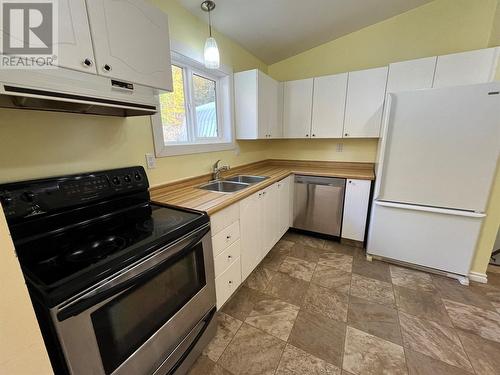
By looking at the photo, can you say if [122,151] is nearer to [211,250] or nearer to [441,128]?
[211,250]

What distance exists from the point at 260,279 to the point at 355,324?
83cm

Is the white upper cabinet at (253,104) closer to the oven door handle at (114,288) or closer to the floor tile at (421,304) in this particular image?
the oven door handle at (114,288)

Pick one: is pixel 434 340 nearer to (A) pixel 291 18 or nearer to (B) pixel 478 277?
(B) pixel 478 277

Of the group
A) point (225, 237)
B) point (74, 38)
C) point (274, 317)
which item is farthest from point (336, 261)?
point (74, 38)

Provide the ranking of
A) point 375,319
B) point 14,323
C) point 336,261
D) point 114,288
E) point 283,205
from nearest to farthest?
point 14,323 → point 114,288 → point 375,319 → point 336,261 → point 283,205

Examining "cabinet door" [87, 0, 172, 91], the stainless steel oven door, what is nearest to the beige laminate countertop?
the stainless steel oven door

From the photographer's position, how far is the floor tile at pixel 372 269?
2.02 meters

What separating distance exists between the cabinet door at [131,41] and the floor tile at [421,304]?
2312 millimetres

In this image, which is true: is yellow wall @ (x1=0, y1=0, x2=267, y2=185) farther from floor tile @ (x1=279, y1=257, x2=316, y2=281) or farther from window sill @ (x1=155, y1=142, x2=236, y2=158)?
floor tile @ (x1=279, y1=257, x2=316, y2=281)

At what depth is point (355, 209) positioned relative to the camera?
A: 241 cm

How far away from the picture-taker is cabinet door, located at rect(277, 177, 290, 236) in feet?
7.92

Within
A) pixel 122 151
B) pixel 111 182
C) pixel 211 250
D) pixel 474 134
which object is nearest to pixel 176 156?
pixel 122 151

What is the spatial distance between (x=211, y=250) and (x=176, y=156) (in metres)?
0.89

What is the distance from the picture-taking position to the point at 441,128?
5.73 ft
